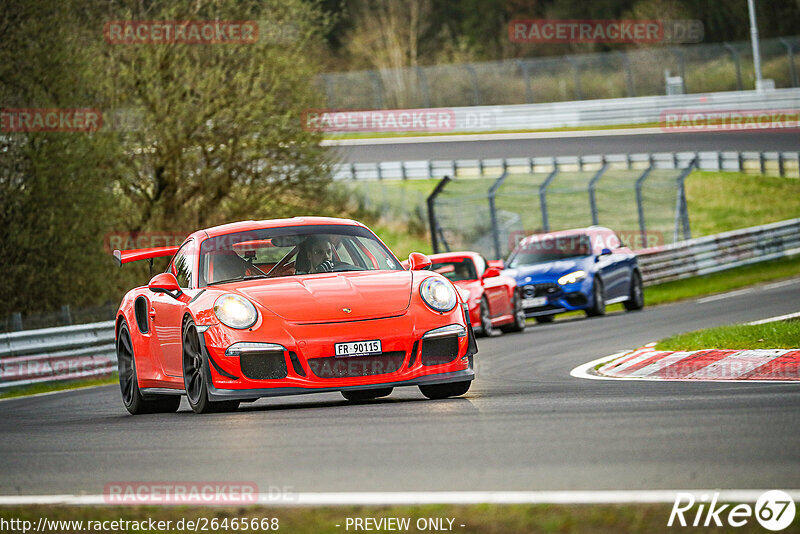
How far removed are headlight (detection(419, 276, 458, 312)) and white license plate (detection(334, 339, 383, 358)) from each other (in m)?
0.58

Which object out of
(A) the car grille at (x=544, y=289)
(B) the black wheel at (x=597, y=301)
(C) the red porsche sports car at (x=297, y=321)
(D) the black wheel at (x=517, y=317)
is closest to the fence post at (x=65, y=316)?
(D) the black wheel at (x=517, y=317)

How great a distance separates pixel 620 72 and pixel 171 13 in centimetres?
2875

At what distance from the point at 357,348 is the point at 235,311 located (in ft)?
2.90

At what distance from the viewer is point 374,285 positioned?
31.0 ft

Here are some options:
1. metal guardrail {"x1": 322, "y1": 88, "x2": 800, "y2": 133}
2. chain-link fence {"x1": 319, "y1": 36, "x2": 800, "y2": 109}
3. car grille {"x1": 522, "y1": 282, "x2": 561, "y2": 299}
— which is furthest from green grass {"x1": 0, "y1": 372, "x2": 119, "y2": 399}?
chain-link fence {"x1": 319, "y1": 36, "x2": 800, "y2": 109}

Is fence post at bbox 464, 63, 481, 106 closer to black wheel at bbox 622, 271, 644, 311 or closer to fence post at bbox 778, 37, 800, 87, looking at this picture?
fence post at bbox 778, 37, 800, 87

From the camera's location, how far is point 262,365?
29.4ft

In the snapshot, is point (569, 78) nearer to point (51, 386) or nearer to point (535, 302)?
point (535, 302)

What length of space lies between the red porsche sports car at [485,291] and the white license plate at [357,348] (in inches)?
432

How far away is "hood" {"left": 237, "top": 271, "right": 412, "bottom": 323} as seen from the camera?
9.01 metres

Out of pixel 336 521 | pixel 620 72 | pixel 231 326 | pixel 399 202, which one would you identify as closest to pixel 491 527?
pixel 336 521

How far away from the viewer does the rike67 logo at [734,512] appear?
15.0 feet

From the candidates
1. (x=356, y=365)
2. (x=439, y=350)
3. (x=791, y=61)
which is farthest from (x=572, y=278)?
(x=791, y=61)

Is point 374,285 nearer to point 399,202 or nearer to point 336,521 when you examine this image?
point 336,521
